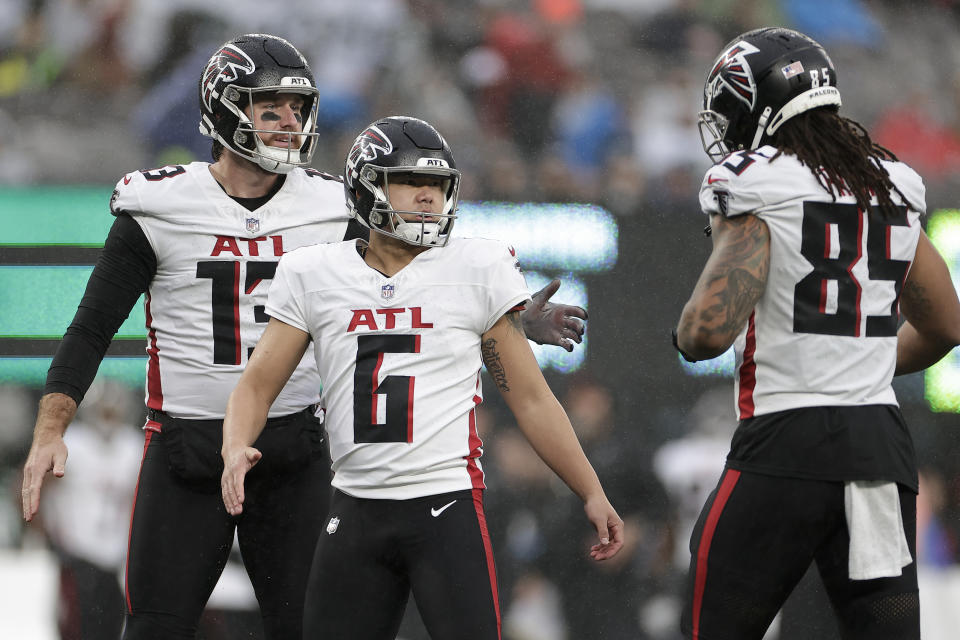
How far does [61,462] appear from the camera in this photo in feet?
9.07

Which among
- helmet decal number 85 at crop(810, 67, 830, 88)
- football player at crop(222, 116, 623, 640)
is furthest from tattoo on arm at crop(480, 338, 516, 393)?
helmet decal number 85 at crop(810, 67, 830, 88)

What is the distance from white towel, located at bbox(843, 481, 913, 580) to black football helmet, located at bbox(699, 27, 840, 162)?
81 centimetres

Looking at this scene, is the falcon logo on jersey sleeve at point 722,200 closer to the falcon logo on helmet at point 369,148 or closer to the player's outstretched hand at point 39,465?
the falcon logo on helmet at point 369,148

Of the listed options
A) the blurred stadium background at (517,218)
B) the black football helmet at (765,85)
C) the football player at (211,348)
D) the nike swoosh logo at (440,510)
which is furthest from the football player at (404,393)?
the blurred stadium background at (517,218)

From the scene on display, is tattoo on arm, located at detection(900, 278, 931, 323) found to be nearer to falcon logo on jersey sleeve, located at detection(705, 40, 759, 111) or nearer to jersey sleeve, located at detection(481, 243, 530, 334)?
falcon logo on jersey sleeve, located at detection(705, 40, 759, 111)

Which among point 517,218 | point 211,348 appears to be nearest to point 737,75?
point 211,348

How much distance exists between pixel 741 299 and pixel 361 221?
939mm

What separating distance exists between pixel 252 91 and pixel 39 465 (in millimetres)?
1096

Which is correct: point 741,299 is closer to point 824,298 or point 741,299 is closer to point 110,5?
point 824,298

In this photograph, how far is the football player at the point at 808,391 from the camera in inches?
91.4

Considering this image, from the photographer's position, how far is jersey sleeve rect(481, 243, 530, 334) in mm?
2592

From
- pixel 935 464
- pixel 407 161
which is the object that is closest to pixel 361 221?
pixel 407 161

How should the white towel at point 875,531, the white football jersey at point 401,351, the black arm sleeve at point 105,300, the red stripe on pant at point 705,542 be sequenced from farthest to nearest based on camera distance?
the black arm sleeve at point 105,300 < the white football jersey at point 401,351 < the red stripe on pant at point 705,542 < the white towel at point 875,531

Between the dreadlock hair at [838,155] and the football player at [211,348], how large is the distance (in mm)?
692
